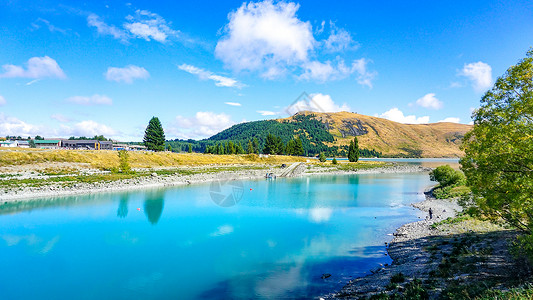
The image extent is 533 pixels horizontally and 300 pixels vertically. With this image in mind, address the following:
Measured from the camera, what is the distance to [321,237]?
22.7 meters

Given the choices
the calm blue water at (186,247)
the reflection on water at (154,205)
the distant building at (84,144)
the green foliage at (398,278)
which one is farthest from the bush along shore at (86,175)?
the green foliage at (398,278)

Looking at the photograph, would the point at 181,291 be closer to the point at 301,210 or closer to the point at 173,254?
the point at 173,254

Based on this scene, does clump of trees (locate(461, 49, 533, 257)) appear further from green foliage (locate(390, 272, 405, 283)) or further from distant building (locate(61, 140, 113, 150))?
distant building (locate(61, 140, 113, 150))

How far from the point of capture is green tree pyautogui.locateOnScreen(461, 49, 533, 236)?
9438 mm

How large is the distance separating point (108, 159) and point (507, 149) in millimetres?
74891

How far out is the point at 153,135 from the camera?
9444cm

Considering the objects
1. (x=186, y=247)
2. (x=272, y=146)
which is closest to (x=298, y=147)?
(x=272, y=146)

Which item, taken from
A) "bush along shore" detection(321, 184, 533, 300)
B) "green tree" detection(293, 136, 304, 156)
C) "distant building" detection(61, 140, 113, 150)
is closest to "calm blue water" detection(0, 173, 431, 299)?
"bush along shore" detection(321, 184, 533, 300)

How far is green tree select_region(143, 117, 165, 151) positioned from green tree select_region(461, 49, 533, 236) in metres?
95.1

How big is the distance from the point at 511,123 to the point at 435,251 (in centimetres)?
936

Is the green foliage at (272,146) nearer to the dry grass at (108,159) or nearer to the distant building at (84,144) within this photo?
the dry grass at (108,159)

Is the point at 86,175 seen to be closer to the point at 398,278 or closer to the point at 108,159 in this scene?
the point at 108,159

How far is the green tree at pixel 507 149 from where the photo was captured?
944 cm

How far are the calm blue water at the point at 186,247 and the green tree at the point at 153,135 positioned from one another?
2341 inches
